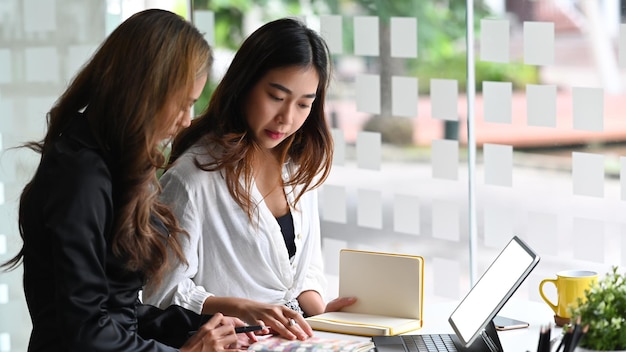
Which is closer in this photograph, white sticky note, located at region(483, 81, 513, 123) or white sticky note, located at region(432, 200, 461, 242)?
white sticky note, located at region(483, 81, 513, 123)

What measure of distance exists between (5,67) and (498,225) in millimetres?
1815

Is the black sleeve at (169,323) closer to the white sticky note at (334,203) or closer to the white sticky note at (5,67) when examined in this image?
the white sticky note at (334,203)

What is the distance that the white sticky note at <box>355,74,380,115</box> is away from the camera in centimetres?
324

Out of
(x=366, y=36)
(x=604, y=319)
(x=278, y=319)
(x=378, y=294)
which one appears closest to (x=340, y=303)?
(x=378, y=294)

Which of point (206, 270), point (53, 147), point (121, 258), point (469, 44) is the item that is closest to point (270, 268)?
point (206, 270)

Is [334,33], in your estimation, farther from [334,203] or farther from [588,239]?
[588,239]

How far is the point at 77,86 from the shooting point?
1814 mm

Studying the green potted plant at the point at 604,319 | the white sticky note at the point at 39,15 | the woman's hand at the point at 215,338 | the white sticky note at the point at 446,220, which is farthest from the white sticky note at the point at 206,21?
the green potted plant at the point at 604,319

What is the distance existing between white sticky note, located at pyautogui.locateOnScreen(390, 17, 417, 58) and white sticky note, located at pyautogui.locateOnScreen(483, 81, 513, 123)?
33 cm

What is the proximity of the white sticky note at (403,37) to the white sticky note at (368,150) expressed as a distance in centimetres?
30

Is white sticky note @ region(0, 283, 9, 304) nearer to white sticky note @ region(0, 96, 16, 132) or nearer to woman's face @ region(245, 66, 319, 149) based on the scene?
white sticky note @ region(0, 96, 16, 132)

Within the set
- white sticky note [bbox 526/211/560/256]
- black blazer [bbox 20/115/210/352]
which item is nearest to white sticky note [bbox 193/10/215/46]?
white sticky note [bbox 526/211/560/256]

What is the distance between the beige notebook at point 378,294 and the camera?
2197 millimetres

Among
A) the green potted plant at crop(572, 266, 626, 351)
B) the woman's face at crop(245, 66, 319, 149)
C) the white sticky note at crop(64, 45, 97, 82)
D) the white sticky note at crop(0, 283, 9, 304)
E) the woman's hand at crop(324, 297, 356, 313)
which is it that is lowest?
the white sticky note at crop(0, 283, 9, 304)
